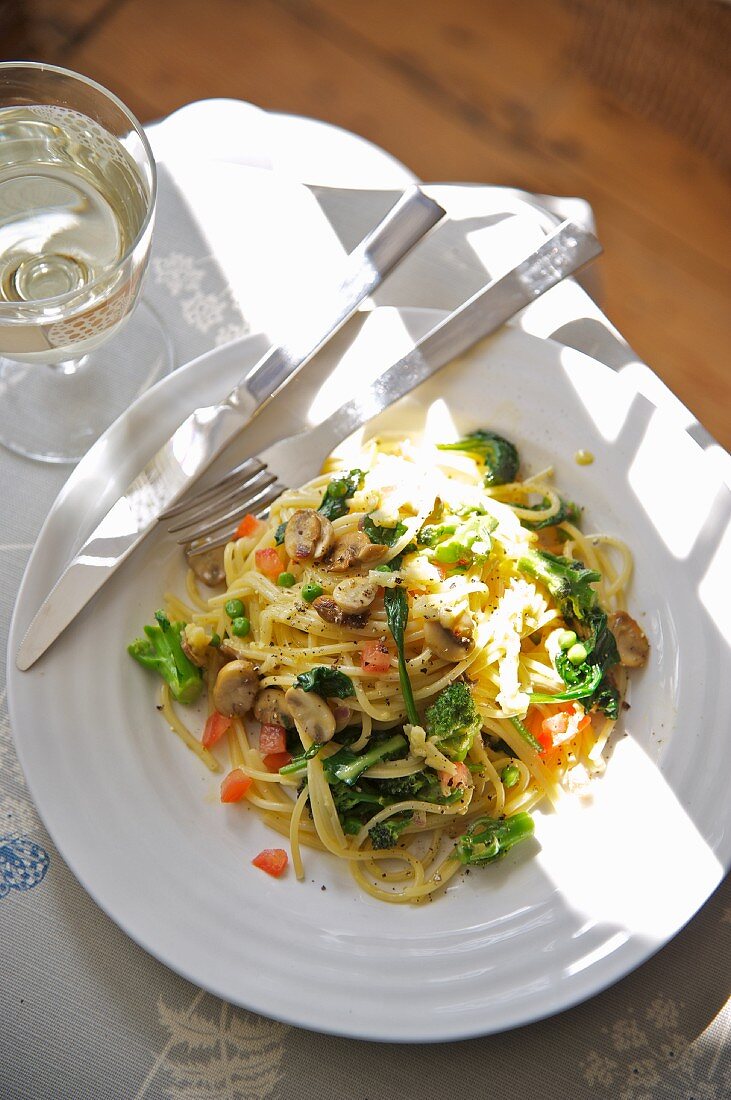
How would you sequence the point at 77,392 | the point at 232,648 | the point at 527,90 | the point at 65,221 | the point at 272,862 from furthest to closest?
the point at 527,90 → the point at 77,392 → the point at 65,221 → the point at 232,648 → the point at 272,862

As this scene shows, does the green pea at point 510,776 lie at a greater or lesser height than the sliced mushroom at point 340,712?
greater

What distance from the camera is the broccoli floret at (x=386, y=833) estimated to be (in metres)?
2.85

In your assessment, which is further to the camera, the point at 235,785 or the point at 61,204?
the point at 61,204

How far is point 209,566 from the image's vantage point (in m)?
3.26

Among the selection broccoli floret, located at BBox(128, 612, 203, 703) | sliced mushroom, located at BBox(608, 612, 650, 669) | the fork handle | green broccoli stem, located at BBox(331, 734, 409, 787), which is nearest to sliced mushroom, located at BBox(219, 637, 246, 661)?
broccoli floret, located at BBox(128, 612, 203, 703)

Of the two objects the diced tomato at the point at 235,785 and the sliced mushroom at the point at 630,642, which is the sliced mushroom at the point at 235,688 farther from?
the sliced mushroom at the point at 630,642

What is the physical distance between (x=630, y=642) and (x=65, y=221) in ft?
7.49

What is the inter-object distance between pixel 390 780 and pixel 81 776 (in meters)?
0.90

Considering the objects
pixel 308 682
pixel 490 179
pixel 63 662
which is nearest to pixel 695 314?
pixel 490 179

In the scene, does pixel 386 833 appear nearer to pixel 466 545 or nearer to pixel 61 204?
pixel 466 545

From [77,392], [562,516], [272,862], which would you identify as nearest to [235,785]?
[272,862]

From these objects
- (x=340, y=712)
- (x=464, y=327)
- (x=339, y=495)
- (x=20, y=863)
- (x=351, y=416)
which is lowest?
(x=20, y=863)

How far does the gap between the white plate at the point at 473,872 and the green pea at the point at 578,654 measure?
7.9 inches

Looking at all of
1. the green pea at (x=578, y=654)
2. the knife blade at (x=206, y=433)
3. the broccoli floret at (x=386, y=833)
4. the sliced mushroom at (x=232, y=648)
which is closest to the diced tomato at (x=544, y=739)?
the green pea at (x=578, y=654)
